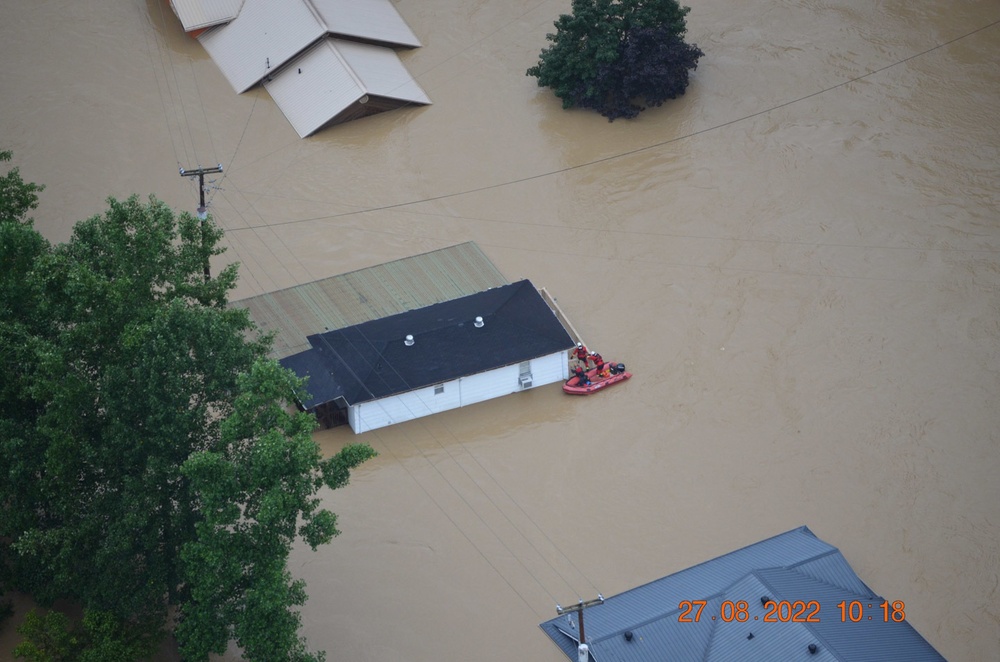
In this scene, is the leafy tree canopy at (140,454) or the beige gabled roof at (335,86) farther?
the beige gabled roof at (335,86)

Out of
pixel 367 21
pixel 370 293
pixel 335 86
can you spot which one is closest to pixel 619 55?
pixel 335 86

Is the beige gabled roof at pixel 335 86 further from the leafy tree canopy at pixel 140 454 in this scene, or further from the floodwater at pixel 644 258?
the leafy tree canopy at pixel 140 454

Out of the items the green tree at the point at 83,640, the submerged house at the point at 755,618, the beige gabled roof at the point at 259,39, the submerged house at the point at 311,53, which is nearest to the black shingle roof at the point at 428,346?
the submerged house at the point at 755,618

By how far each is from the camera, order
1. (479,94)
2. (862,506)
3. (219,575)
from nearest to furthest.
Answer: (219,575) < (862,506) < (479,94)

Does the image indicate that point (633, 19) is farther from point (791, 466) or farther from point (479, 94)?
point (791, 466)

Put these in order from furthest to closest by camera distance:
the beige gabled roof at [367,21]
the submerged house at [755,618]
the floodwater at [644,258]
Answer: the beige gabled roof at [367,21], the floodwater at [644,258], the submerged house at [755,618]

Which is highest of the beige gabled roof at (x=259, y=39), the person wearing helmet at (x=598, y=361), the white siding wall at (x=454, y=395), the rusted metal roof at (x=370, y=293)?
the beige gabled roof at (x=259, y=39)

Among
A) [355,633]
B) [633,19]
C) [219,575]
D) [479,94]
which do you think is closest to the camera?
[219,575]

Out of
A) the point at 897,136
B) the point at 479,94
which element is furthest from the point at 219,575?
the point at 897,136
